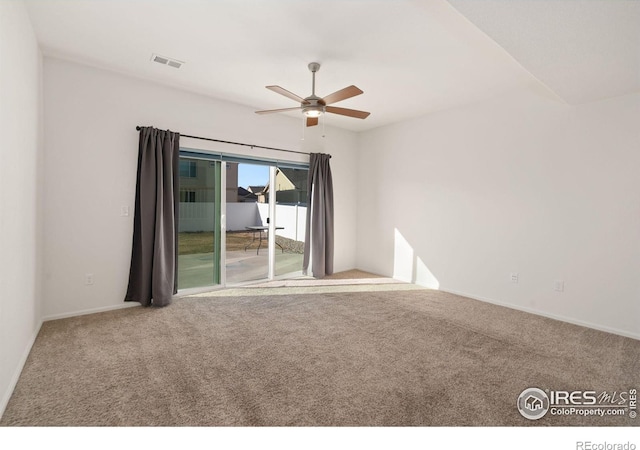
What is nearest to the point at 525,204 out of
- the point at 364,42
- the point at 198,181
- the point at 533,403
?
the point at 533,403

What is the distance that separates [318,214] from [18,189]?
150 inches

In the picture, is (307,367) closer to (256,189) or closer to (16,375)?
(16,375)

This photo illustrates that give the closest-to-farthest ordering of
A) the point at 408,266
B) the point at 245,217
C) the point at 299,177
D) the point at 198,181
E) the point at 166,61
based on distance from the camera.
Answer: the point at 166,61, the point at 198,181, the point at 245,217, the point at 408,266, the point at 299,177

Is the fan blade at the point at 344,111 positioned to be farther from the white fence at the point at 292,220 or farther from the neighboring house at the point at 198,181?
the white fence at the point at 292,220

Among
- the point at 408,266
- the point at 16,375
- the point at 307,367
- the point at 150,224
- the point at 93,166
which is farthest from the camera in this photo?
the point at 408,266

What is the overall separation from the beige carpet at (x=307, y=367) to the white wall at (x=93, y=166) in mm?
444

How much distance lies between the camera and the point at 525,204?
12.9 feet

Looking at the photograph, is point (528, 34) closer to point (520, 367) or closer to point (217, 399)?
point (520, 367)

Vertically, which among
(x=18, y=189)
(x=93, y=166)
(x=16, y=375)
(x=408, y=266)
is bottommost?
(x=16, y=375)

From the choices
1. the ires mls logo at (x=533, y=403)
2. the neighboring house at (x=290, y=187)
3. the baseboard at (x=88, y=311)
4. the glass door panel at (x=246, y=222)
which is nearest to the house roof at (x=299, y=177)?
the neighboring house at (x=290, y=187)

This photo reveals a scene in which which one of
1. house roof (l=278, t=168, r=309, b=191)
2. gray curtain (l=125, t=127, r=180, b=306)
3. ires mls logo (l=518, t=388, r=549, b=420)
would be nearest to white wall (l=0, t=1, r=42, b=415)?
gray curtain (l=125, t=127, r=180, b=306)

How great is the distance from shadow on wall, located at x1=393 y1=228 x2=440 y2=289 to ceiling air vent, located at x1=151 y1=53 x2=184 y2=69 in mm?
4018
